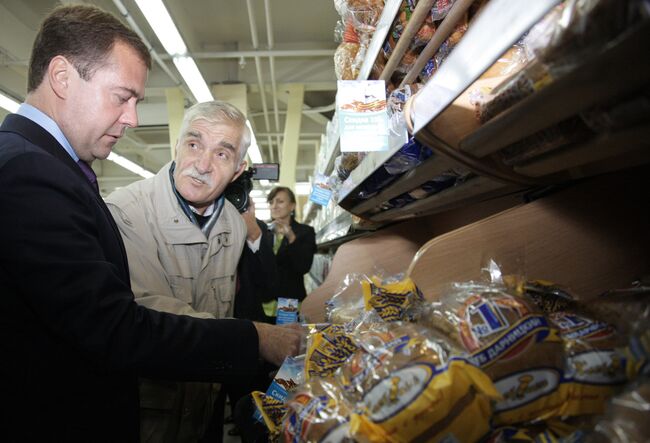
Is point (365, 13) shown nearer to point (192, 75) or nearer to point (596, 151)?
point (596, 151)

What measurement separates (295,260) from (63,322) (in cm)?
275

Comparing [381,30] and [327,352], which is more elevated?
[381,30]

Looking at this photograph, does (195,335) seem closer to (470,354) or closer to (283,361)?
(283,361)

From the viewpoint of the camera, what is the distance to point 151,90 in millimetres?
6938

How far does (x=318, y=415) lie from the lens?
0.61m

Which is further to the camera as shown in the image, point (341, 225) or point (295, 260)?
point (295, 260)

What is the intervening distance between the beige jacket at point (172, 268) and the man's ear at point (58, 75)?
0.58 meters

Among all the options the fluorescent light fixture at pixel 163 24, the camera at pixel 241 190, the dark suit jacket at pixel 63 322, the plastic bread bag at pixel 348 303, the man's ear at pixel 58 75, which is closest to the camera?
the dark suit jacket at pixel 63 322

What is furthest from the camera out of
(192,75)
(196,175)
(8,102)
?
(8,102)

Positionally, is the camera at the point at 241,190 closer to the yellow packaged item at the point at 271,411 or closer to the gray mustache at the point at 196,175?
the gray mustache at the point at 196,175

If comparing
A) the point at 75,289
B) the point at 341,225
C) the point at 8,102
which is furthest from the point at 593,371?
the point at 8,102

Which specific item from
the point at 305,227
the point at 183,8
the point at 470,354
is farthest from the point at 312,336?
the point at 183,8

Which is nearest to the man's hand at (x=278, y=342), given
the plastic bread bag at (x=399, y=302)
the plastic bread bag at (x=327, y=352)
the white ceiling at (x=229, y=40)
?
the plastic bread bag at (x=327, y=352)

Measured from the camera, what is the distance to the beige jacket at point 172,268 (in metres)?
1.44
